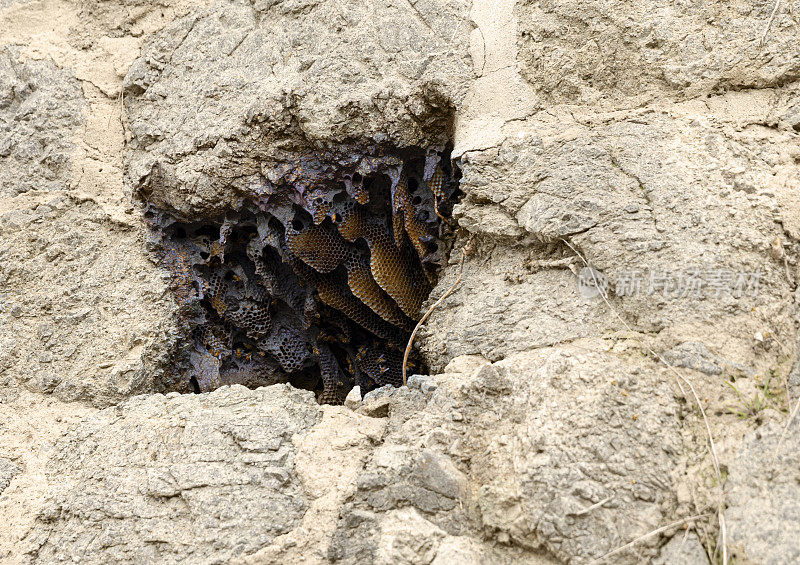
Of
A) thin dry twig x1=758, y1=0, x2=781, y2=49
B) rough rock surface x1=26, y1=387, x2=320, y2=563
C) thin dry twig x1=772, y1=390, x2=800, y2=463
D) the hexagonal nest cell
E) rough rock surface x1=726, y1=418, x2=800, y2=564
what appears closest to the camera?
rough rock surface x1=726, y1=418, x2=800, y2=564

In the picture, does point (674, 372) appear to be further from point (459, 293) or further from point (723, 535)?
point (459, 293)

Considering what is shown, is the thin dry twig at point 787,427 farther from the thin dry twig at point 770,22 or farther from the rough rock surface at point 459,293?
the thin dry twig at point 770,22

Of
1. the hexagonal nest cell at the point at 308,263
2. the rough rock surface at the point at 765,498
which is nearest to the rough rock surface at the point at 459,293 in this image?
the rough rock surface at the point at 765,498

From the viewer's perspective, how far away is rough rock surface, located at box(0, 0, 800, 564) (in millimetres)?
1845

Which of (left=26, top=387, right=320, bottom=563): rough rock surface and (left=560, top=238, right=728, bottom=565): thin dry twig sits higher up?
(left=560, top=238, right=728, bottom=565): thin dry twig

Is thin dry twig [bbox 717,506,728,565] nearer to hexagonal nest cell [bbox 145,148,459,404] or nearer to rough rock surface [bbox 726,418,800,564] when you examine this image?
rough rock surface [bbox 726,418,800,564]

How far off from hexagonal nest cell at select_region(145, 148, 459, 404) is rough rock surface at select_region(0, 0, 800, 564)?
4.3 inches

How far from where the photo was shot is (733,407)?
1.83 m

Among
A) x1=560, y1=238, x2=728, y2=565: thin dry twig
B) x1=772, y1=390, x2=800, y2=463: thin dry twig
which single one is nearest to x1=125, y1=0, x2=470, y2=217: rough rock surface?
x1=560, y1=238, x2=728, y2=565: thin dry twig

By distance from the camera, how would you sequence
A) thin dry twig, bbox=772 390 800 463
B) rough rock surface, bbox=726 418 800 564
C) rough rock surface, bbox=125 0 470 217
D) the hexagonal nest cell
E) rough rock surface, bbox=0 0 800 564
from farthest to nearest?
the hexagonal nest cell
rough rock surface, bbox=125 0 470 217
rough rock surface, bbox=0 0 800 564
thin dry twig, bbox=772 390 800 463
rough rock surface, bbox=726 418 800 564

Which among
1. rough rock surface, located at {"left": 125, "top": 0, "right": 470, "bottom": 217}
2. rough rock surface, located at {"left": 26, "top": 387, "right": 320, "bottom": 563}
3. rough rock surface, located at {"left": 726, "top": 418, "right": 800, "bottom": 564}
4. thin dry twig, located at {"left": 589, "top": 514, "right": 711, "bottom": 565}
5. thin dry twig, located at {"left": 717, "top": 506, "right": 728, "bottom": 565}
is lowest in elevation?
rough rock surface, located at {"left": 26, "top": 387, "right": 320, "bottom": 563}

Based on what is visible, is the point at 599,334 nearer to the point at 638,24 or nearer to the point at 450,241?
the point at 450,241

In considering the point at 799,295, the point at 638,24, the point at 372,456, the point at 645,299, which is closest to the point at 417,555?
the point at 372,456

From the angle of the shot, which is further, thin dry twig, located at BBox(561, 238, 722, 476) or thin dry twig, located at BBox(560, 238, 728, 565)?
thin dry twig, located at BBox(561, 238, 722, 476)
